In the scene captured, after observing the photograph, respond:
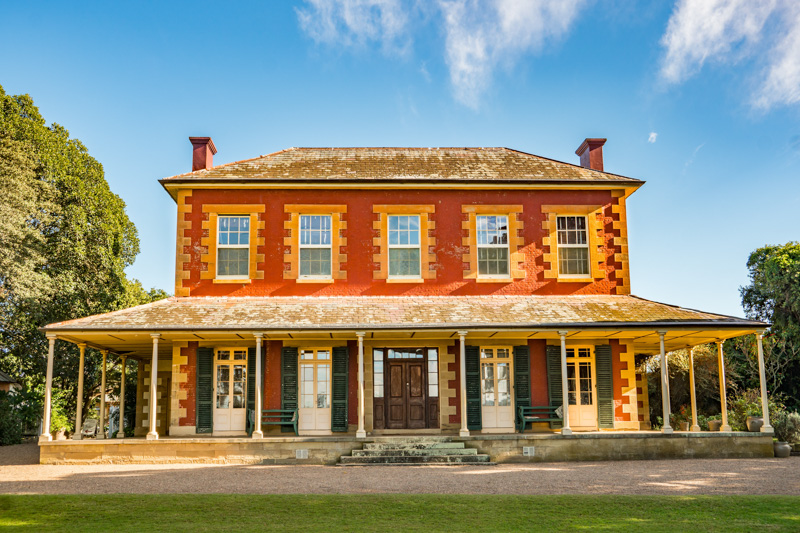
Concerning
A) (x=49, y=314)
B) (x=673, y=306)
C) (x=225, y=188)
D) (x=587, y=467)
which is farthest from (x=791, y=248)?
(x=49, y=314)

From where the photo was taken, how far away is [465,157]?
19.2m

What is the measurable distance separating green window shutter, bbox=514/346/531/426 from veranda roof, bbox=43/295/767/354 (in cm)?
44

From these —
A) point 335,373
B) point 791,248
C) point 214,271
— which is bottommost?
point 335,373

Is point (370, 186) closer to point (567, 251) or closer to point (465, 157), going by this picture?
point (465, 157)

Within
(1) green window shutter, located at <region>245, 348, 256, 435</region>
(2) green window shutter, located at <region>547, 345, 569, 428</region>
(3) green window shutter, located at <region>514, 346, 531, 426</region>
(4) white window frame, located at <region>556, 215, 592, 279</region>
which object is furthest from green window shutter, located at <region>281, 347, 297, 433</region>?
(4) white window frame, located at <region>556, 215, 592, 279</region>

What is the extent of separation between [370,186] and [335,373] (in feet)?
15.7

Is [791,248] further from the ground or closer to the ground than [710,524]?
further from the ground

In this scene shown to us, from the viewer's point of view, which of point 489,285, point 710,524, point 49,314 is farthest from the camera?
point 49,314

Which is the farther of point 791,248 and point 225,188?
point 791,248

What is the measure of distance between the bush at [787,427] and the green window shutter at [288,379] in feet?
37.3

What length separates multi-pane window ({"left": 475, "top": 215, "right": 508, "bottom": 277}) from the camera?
17.3m

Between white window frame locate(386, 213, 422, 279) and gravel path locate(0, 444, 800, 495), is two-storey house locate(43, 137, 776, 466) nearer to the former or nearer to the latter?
white window frame locate(386, 213, 422, 279)

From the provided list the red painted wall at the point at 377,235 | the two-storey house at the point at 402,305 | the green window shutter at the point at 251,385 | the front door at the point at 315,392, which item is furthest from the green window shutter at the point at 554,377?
the green window shutter at the point at 251,385

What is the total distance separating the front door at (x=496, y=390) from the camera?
1631 centimetres
